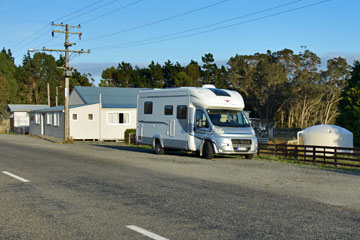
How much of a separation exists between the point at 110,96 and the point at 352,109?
25829 millimetres

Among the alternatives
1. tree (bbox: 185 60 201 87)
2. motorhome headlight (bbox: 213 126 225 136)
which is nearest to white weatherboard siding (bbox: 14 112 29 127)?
tree (bbox: 185 60 201 87)

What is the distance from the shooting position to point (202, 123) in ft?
65.0

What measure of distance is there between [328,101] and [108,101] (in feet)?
157

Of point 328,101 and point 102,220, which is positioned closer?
point 102,220

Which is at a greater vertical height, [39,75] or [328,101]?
[39,75]

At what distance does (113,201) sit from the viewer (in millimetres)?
9164

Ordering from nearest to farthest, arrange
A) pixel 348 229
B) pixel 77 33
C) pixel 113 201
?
1. pixel 348 229
2. pixel 113 201
3. pixel 77 33

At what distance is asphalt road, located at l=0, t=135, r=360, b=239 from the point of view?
6742mm

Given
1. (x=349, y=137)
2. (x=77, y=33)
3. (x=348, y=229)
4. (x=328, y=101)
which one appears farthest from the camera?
(x=328, y=101)

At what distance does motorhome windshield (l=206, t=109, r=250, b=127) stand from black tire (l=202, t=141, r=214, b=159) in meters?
0.93

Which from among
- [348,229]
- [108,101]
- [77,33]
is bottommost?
[348,229]

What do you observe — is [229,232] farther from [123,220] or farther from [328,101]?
[328,101]

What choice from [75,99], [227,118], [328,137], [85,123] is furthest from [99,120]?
[227,118]

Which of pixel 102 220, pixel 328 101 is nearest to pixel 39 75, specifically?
pixel 328 101
